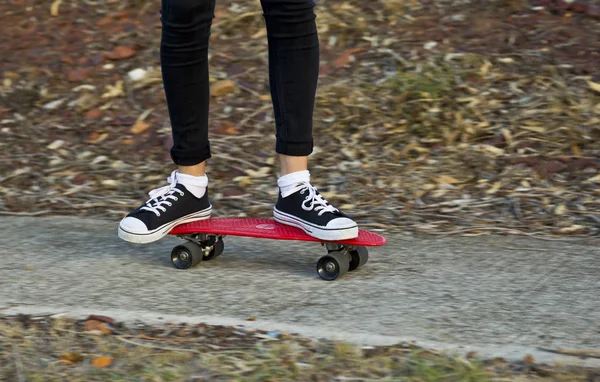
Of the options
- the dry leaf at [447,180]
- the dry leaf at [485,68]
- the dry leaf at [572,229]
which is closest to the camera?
the dry leaf at [572,229]

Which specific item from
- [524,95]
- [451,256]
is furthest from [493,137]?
[451,256]

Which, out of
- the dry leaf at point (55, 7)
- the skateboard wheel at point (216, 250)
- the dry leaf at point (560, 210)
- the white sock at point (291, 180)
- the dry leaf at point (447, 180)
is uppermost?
the dry leaf at point (55, 7)

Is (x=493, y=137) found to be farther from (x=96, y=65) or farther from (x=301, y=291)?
(x=96, y=65)

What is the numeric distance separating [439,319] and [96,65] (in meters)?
3.02

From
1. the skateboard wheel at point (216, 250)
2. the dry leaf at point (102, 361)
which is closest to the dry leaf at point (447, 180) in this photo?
the skateboard wheel at point (216, 250)

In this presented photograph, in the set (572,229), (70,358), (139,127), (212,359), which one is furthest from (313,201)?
(139,127)

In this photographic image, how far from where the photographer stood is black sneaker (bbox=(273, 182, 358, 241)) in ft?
8.38

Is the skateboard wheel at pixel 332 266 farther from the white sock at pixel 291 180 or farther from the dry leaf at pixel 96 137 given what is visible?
the dry leaf at pixel 96 137

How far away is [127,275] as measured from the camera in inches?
104

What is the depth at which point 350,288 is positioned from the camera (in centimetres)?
247

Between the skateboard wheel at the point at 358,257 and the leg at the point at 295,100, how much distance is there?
12cm

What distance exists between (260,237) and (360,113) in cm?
158

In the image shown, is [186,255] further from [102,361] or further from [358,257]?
[102,361]

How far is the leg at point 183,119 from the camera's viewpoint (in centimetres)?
270
